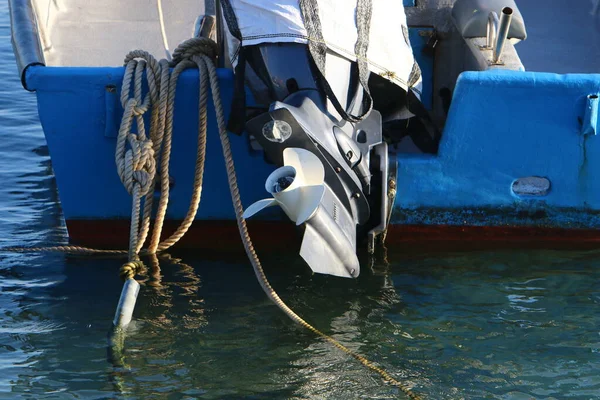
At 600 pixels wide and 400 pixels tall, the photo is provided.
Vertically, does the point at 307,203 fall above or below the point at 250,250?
above

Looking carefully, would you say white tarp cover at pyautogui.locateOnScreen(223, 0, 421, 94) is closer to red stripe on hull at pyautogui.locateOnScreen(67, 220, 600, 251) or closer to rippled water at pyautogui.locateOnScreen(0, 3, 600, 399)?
red stripe on hull at pyautogui.locateOnScreen(67, 220, 600, 251)

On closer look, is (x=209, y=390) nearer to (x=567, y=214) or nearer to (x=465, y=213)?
(x=465, y=213)

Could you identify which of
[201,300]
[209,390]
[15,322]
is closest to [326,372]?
[209,390]

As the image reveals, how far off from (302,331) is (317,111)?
97 cm

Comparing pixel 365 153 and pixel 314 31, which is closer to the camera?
pixel 314 31

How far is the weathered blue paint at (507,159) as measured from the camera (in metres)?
4.28

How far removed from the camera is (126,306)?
3.70 metres

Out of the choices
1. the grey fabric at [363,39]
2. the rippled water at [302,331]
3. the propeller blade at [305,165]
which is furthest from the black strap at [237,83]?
the rippled water at [302,331]

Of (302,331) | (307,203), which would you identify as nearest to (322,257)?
(307,203)

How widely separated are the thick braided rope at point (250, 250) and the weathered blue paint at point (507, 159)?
0.87m

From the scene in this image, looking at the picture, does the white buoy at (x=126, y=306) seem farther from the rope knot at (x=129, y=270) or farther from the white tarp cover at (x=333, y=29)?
the white tarp cover at (x=333, y=29)

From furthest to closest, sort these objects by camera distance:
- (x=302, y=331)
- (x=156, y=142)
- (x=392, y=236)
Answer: (x=392, y=236) → (x=156, y=142) → (x=302, y=331)

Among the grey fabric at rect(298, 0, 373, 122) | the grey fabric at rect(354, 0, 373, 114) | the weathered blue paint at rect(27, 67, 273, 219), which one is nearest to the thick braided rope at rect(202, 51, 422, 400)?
the weathered blue paint at rect(27, 67, 273, 219)

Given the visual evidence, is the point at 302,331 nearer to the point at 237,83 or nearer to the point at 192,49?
the point at 237,83
